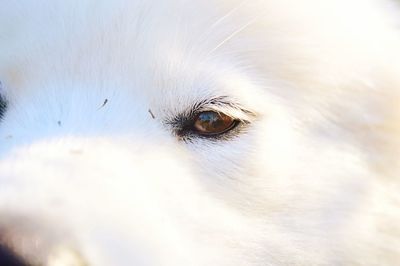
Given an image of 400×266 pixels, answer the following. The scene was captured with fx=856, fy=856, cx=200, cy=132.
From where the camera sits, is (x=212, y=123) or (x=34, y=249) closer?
(x=34, y=249)

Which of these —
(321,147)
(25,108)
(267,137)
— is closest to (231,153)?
(267,137)

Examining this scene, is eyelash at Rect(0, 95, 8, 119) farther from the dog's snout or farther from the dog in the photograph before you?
the dog's snout

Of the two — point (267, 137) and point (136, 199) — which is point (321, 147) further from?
point (136, 199)

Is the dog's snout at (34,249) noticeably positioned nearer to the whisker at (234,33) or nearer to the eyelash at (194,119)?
the eyelash at (194,119)

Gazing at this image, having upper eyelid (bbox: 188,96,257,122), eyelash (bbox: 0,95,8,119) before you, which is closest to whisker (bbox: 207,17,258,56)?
A: upper eyelid (bbox: 188,96,257,122)

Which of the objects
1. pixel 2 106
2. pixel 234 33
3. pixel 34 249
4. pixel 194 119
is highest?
pixel 234 33

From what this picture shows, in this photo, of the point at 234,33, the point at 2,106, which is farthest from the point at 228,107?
the point at 2,106

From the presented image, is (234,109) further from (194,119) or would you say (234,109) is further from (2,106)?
(2,106)
